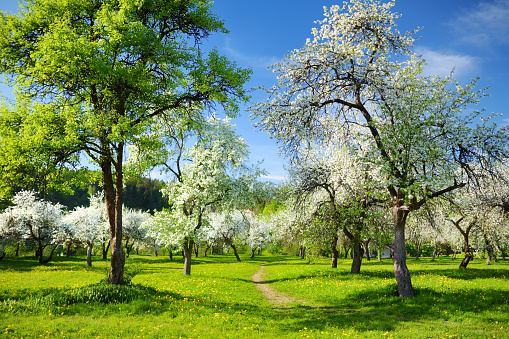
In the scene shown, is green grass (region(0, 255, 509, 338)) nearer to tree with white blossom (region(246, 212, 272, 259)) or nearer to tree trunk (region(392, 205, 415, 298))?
tree trunk (region(392, 205, 415, 298))

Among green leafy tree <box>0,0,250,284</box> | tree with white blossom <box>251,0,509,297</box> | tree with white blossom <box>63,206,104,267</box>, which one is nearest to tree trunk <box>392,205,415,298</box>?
tree with white blossom <box>251,0,509,297</box>

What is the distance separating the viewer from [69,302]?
12336mm

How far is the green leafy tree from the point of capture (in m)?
Result: 13.1

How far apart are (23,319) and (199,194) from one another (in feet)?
52.9

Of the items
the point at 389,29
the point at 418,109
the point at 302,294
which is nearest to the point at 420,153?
the point at 418,109

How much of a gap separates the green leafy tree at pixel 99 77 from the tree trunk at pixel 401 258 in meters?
9.65

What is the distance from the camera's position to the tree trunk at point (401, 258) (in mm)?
14336

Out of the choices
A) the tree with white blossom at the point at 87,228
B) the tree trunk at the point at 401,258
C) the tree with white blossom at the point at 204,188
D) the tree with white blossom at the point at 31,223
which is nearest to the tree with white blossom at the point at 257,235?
the tree with white blossom at the point at 87,228

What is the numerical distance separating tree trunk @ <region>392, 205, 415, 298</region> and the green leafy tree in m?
9.65

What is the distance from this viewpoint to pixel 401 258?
570 inches

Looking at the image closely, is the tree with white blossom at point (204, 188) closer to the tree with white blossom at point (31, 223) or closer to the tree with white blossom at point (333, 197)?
the tree with white blossom at point (333, 197)

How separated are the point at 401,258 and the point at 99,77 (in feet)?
51.7

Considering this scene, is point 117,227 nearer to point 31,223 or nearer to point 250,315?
point 250,315

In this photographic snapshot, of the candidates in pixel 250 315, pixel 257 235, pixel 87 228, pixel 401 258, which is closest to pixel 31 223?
pixel 87 228
